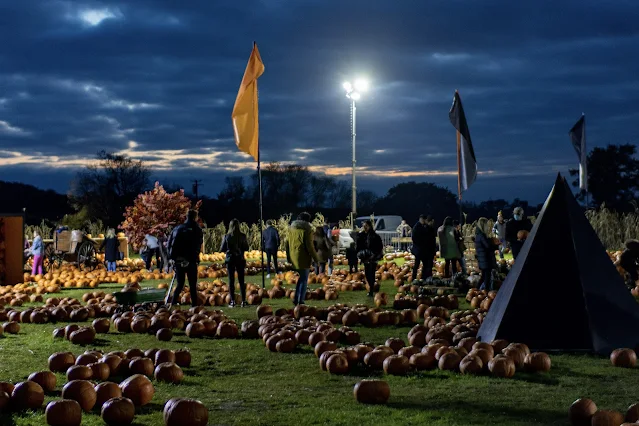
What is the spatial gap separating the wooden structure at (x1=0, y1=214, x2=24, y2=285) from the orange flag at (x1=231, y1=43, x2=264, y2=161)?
918 centimetres

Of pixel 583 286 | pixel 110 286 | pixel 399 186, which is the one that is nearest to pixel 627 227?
pixel 110 286

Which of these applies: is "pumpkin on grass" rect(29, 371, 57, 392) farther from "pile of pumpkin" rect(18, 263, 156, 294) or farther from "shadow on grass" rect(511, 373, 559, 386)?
"pile of pumpkin" rect(18, 263, 156, 294)

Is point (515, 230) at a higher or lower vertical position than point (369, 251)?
higher

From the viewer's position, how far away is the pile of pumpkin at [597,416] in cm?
537

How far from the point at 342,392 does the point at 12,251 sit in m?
18.2

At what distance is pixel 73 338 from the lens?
1080 centimetres

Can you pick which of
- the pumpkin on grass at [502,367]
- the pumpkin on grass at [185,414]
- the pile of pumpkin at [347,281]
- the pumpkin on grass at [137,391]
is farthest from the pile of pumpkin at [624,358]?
the pile of pumpkin at [347,281]

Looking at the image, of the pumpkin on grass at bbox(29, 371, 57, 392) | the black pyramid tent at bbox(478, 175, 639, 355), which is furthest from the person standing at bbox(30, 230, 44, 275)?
the black pyramid tent at bbox(478, 175, 639, 355)

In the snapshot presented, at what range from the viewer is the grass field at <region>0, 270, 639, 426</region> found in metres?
6.29

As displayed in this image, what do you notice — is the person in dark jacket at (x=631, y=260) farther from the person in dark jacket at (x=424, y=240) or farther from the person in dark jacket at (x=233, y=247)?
the person in dark jacket at (x=233, y=247)

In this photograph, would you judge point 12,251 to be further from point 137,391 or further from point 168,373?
point 137,391

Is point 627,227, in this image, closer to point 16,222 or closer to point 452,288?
point 452,288

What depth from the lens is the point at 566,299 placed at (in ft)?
30.7

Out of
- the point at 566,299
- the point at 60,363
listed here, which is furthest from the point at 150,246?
the point at 566,299
